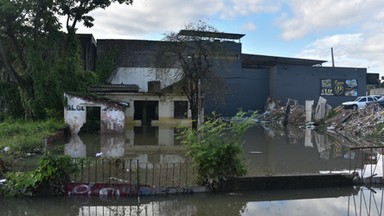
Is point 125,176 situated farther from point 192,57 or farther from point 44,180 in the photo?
point 192,57

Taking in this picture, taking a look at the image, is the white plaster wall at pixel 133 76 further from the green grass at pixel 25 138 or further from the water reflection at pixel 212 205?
the water reflection at pixel 212 205

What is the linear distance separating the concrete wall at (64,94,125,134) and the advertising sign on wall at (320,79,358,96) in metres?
27.4

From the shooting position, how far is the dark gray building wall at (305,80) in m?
39.9

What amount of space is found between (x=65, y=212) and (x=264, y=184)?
4297mm

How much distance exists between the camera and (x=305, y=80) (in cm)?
4097

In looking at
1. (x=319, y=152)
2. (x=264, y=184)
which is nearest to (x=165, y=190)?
(x=264, y=184)

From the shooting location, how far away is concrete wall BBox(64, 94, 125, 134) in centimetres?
2156

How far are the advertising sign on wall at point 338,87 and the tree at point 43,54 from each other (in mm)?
26496

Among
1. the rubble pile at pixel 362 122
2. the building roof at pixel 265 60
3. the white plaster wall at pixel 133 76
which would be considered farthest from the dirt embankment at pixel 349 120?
the white plaster wall at pixel 133 76

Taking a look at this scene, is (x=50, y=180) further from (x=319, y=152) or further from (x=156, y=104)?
(x=156, y=104)

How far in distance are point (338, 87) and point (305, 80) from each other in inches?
159

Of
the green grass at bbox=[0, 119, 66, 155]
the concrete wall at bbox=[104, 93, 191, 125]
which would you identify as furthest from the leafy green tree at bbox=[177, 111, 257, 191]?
the concrete wall at bbox=[104, 93, 191, 125]

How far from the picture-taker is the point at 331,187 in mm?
8391

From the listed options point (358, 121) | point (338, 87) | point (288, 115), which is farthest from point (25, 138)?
point (338, 87)
